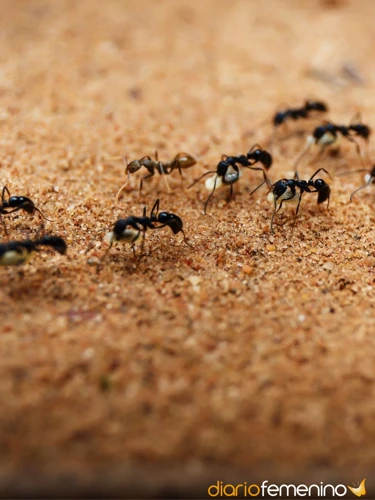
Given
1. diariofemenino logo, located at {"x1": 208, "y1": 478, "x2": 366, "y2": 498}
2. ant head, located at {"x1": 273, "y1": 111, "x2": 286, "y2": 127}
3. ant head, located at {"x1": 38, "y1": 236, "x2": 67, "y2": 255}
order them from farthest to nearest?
ant head, located at {"x1": 273, "y1": 111, "x2": 286, "y2": 127} < ant head, located at {"x1": 38, "y1": 236, "x2": 67, "y2": 255} < diariofemenino logo, located at {"x1": 208, "y1": 478, "x2": 366, "y2": 498}

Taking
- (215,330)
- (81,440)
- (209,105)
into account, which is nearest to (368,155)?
(209,105)

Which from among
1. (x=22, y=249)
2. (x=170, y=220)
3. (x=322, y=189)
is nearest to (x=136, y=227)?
(x=170, y=220)

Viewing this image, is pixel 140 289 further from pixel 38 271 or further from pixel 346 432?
pixel 346 432

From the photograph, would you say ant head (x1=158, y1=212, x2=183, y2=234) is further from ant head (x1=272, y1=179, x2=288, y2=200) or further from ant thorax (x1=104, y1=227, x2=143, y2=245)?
ant head (x1=272, y1=179, x2=288, y2=200)

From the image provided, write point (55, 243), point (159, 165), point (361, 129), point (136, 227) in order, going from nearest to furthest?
point (55, 243), point (136, 227), point (159, 165), point (361, 129)

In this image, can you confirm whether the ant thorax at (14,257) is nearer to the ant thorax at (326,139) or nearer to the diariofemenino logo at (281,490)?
the diariofemenino logo at (281,490)

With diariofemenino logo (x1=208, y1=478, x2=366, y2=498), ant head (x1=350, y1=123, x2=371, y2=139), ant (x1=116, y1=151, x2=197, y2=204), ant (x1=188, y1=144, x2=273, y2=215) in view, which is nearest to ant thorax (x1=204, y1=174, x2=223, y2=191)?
ant (x1=188, y1=144, x2=273, y2=215)

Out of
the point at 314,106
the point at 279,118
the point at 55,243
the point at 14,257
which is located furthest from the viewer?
the point at 314,106

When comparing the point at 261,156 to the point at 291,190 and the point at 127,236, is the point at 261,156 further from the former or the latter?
the point at 127,236
